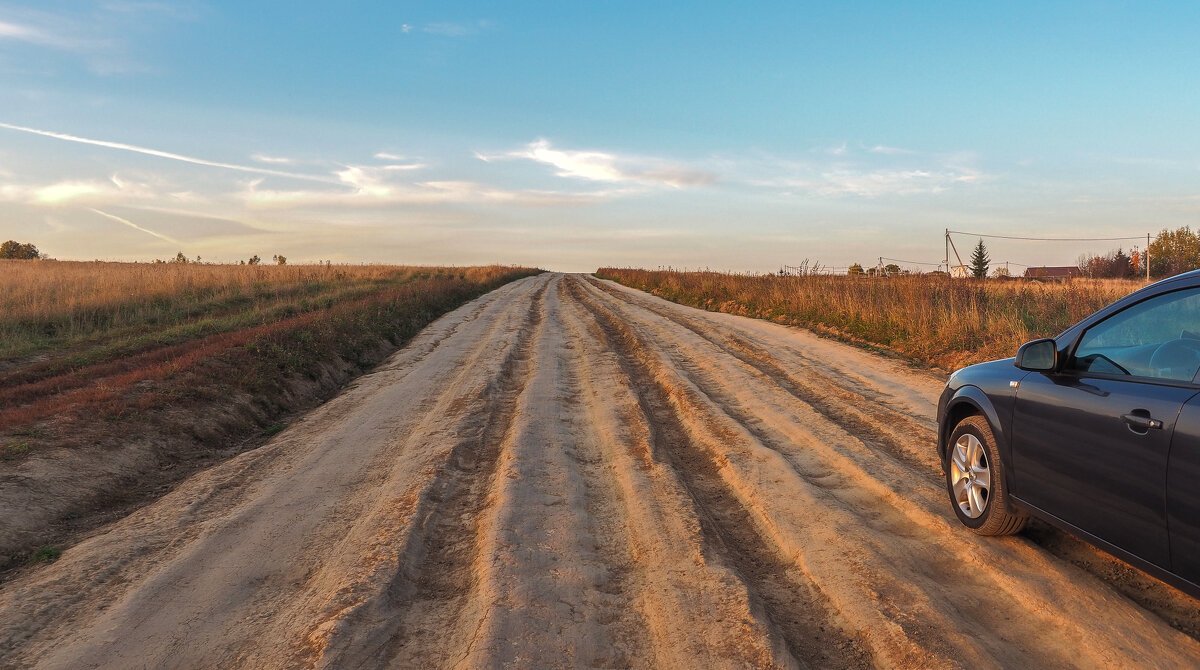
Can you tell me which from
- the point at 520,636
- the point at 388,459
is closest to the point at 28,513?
the point at 388,459

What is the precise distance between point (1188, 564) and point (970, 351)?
9028 millimetres

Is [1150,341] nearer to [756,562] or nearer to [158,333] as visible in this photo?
[756,562]

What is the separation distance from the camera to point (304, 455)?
6801 mm

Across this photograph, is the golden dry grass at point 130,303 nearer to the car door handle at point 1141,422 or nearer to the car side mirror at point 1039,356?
the car side mirror at point 1039,356

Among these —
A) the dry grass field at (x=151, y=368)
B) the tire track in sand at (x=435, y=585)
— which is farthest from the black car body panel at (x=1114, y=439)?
the dry grass field at (x=151, y=368)

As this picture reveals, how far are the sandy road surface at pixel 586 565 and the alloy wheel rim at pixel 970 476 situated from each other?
0.18m

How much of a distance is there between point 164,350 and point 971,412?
12.3m

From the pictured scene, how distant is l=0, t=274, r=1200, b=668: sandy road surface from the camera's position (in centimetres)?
317

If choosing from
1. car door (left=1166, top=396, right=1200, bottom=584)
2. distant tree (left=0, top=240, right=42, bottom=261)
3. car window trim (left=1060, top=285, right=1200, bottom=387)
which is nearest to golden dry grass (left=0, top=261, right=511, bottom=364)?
car window trim (left=1060, top=285, right=1200, bottom=387)

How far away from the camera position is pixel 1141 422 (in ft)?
9.71

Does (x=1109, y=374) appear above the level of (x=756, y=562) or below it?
above

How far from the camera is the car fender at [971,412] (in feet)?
13.3

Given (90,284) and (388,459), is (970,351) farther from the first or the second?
(90,284)

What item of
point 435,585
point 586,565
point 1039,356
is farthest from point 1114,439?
point 435,585
